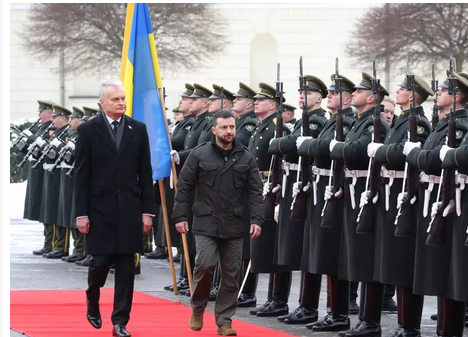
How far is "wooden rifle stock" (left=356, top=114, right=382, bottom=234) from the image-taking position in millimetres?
9844

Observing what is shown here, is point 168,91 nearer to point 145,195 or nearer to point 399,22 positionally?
point 399,22

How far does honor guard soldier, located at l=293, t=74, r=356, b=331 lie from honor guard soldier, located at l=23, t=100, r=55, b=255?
7.32 meters

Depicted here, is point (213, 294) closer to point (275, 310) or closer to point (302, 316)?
point (275, 310)

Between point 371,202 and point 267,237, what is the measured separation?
208cm

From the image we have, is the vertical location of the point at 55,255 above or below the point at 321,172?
below

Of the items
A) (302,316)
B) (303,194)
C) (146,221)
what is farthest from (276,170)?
(146,221)

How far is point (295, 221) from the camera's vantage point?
37.1 feet

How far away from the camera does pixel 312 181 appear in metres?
10.9

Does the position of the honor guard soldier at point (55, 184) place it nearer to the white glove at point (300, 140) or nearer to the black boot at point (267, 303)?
the black boot at point (267, 303)

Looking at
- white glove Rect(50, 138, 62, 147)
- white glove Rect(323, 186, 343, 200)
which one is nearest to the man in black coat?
white glove Rect(323, 186, 343, 200)

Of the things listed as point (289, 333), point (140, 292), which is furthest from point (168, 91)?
point (289, 333)

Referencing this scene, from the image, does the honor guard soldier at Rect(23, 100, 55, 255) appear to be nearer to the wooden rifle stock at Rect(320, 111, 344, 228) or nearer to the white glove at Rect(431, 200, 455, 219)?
the wooden rifle stock at Rect(320, 111, 344, 228)

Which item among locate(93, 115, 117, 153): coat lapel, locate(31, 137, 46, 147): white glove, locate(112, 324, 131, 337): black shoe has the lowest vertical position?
locate(112, 324, 131, 337): black shoe

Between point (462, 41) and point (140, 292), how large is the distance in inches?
759
